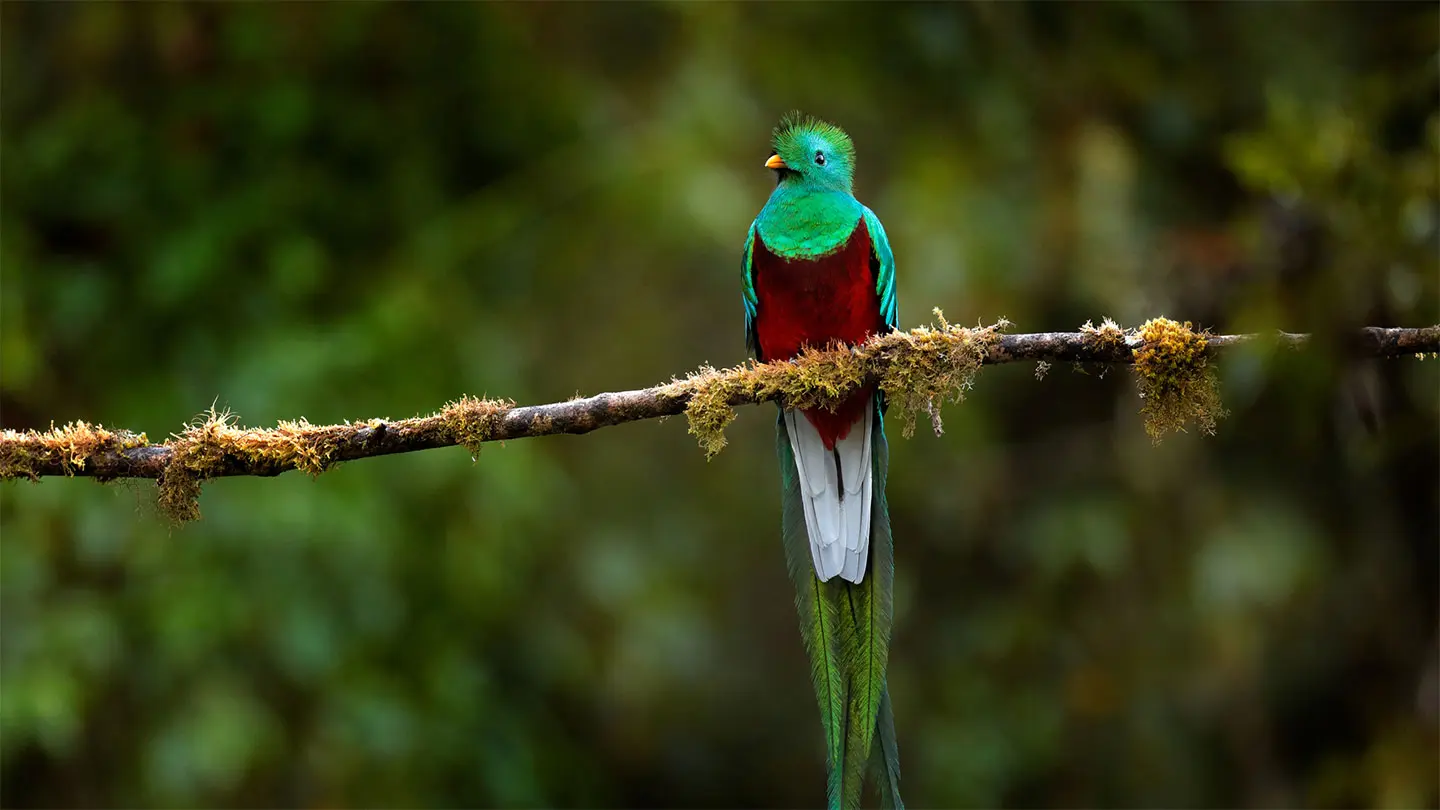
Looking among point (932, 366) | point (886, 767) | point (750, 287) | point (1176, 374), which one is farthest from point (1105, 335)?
point (750, 287)

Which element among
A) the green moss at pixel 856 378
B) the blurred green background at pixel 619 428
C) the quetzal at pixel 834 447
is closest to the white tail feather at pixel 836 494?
the quetzal at pixel 834 447

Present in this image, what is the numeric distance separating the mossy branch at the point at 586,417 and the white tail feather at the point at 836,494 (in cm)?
31

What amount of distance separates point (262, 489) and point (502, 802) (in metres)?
1.66

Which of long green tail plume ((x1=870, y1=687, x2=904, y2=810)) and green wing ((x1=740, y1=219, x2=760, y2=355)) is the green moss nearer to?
green wing ((x1=740, y1=219, x2=760, y2=355))

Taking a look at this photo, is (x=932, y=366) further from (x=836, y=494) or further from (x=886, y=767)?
(x=886, y=767)

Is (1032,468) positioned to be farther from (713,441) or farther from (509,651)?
(713,441)

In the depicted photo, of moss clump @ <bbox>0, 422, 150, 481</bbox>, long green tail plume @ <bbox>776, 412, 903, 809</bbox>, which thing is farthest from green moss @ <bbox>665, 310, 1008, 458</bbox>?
moss clump @ <bbox>0, 422, 150, 481</bbox>

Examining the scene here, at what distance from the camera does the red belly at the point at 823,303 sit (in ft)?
10.4

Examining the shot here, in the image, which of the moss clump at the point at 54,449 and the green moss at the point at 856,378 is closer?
the moss clump at the point at 54,449

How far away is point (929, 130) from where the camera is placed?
19.0 feet

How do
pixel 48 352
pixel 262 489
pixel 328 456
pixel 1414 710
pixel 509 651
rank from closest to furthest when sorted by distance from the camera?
pixel 328 456 → pixel 1414 710 → pixel 262 489 → pixel 48 352 → pixel 509 651

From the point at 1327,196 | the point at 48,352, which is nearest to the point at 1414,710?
the point at 1327,196

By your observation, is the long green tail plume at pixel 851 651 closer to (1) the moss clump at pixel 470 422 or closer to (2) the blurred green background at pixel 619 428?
(1) the moss clump at pixel 470 422

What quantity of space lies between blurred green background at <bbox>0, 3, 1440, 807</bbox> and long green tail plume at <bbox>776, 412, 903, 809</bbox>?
238 centimetres
